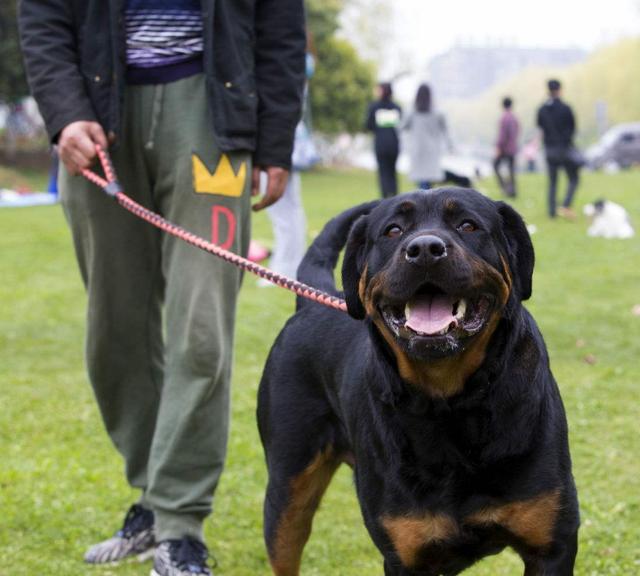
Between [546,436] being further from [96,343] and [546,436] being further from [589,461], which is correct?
[589,461]

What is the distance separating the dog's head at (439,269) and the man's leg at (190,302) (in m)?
0.84

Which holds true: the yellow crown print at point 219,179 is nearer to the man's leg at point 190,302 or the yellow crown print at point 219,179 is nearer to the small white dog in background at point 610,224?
the man's leg at point 190,302

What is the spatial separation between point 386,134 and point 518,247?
14003 mm

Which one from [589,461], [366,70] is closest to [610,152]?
[366,70]

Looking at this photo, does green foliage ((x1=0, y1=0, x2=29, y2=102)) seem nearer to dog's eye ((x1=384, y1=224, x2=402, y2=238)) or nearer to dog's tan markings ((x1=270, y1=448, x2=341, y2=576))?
dog's tan markings ((x1=270, y1=448, x2=341, y2=576))

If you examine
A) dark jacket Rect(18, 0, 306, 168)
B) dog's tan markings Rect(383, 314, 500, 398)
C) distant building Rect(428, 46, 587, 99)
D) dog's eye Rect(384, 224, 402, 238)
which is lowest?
distant building Rect(428, 46, 587, 99)

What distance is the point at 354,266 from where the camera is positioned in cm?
286

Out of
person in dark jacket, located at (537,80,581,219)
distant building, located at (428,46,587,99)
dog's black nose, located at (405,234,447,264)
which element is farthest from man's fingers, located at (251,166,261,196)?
distant building, located at (428,46,587,99)

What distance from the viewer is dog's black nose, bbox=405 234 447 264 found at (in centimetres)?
242

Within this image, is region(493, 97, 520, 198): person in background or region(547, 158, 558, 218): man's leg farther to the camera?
region(493, 97, 520, 198): person in background

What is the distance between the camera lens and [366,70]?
34.5 m

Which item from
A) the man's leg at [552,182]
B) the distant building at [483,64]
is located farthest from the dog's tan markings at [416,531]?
the distant building at [483,64]

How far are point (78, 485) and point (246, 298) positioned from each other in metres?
4.78

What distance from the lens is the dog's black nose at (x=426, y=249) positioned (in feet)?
7.93
